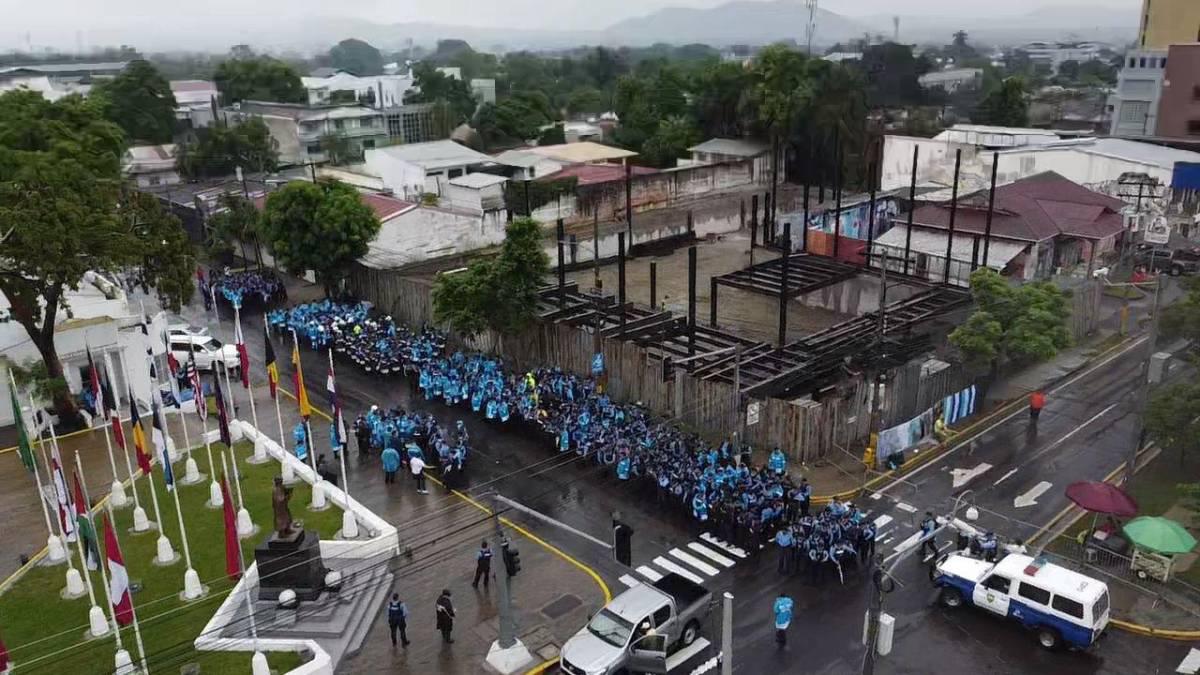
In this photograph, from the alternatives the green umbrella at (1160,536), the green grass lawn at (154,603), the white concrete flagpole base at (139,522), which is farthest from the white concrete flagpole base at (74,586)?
the green umbrella at (1160,536)

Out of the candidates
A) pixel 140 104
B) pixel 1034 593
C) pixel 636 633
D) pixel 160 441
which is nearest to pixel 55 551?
pixel 160 441

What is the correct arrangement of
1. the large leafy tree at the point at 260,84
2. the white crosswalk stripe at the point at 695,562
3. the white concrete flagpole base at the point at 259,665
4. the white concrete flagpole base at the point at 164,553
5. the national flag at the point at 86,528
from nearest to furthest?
the white concrete flagpole base at the point at 259,665 → the national flag at the point at 86,528 → the white crosswalk stripe at the point at 695,562 → the white concrete flagpole base at the point at 164,553 → the large leafy tree at the point at 260,84

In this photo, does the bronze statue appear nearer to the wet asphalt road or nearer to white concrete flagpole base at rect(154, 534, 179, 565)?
white concrete flagpole base at rect(154, 534, 179, 565)

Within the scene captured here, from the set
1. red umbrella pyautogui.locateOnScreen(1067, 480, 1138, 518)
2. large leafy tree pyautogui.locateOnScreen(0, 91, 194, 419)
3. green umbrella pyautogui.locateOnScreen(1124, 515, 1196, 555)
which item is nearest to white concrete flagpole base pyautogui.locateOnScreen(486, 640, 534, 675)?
red umbrella pyautogui.locateOnScreen(1067, 480, 1138, 518)

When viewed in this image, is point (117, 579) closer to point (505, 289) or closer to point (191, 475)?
point (191, 475)

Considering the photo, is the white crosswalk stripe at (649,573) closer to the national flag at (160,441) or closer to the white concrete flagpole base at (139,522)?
the national flag at (160,441)

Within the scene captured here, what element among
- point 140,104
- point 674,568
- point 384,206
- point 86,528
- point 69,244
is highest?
→ point 140,104
